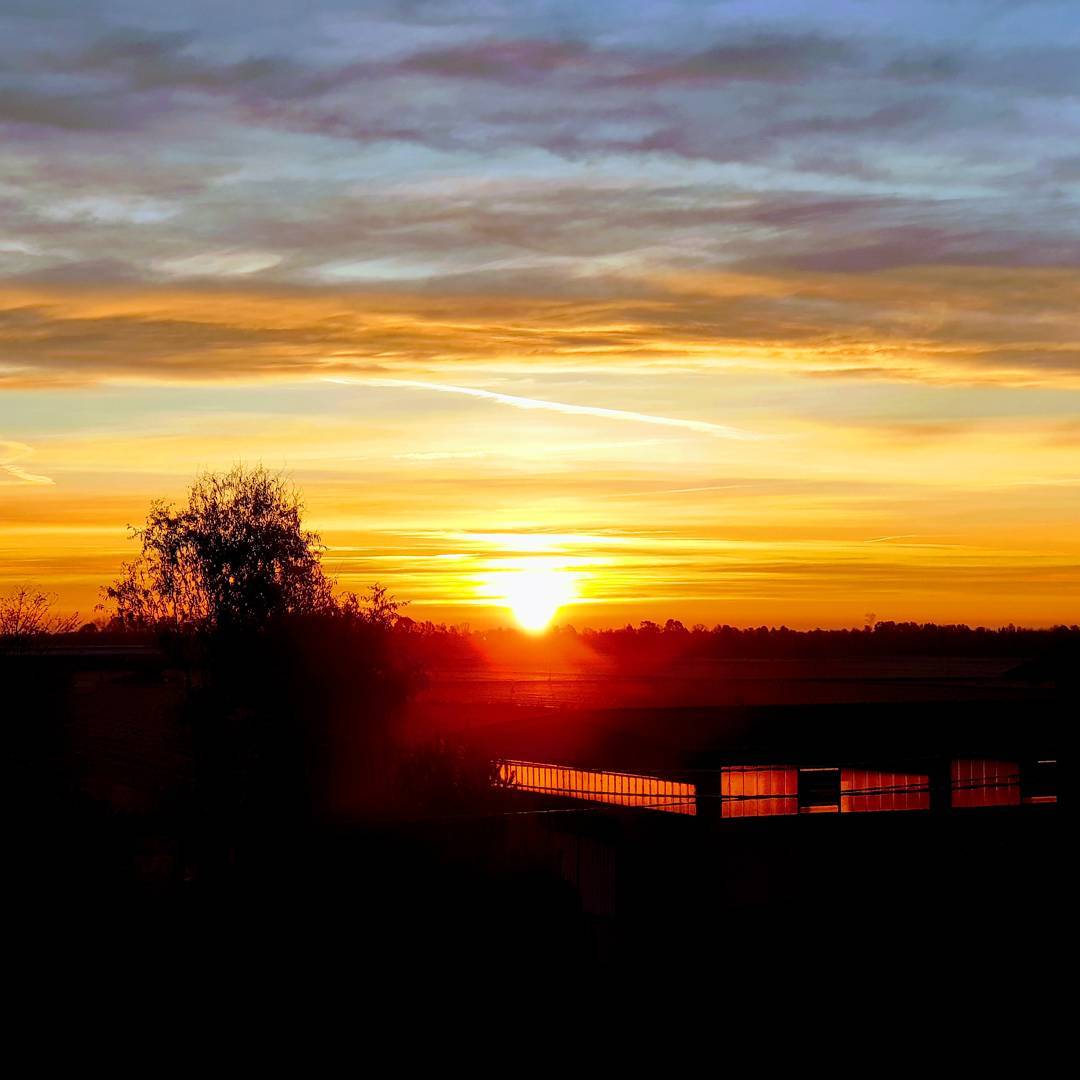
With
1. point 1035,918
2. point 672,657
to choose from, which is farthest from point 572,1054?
point 672,657

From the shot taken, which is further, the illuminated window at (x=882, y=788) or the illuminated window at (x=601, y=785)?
the illuminated window at (x=882, y=788)

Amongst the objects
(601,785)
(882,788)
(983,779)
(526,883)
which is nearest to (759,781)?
(882,788)

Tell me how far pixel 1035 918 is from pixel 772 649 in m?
124

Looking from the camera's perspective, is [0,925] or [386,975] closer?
[0,925]

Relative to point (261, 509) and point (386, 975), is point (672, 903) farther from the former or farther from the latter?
point (261, 509)

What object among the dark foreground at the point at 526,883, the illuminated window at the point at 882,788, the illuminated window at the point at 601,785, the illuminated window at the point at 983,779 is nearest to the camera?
the dark foreground at the point at 526,883

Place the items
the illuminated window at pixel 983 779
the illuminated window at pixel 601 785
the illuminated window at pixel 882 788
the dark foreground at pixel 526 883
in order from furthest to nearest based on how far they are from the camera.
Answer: the illuminated window at pixel 882 788, the illuminated window at pixel 983 779, the illuminated window at pixel 601 785, the dark foreground at pixel 526 883

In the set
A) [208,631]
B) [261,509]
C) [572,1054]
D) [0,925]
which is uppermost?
[261,509]

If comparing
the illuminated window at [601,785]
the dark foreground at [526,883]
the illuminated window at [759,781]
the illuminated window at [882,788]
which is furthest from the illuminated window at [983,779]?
the illuminated window at [601,785]

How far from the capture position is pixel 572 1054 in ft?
61.5

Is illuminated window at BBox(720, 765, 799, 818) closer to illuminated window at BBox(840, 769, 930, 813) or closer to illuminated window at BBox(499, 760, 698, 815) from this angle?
illuminated window at BBox(499, 760, 698, 815)

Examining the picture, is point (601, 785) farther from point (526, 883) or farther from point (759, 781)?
point (526, 883)

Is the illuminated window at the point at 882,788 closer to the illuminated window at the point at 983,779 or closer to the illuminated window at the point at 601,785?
the illuminated window at the point at 983,779

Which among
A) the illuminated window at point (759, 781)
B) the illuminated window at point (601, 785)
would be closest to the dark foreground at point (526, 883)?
the illuminated window at point (759, 781)
